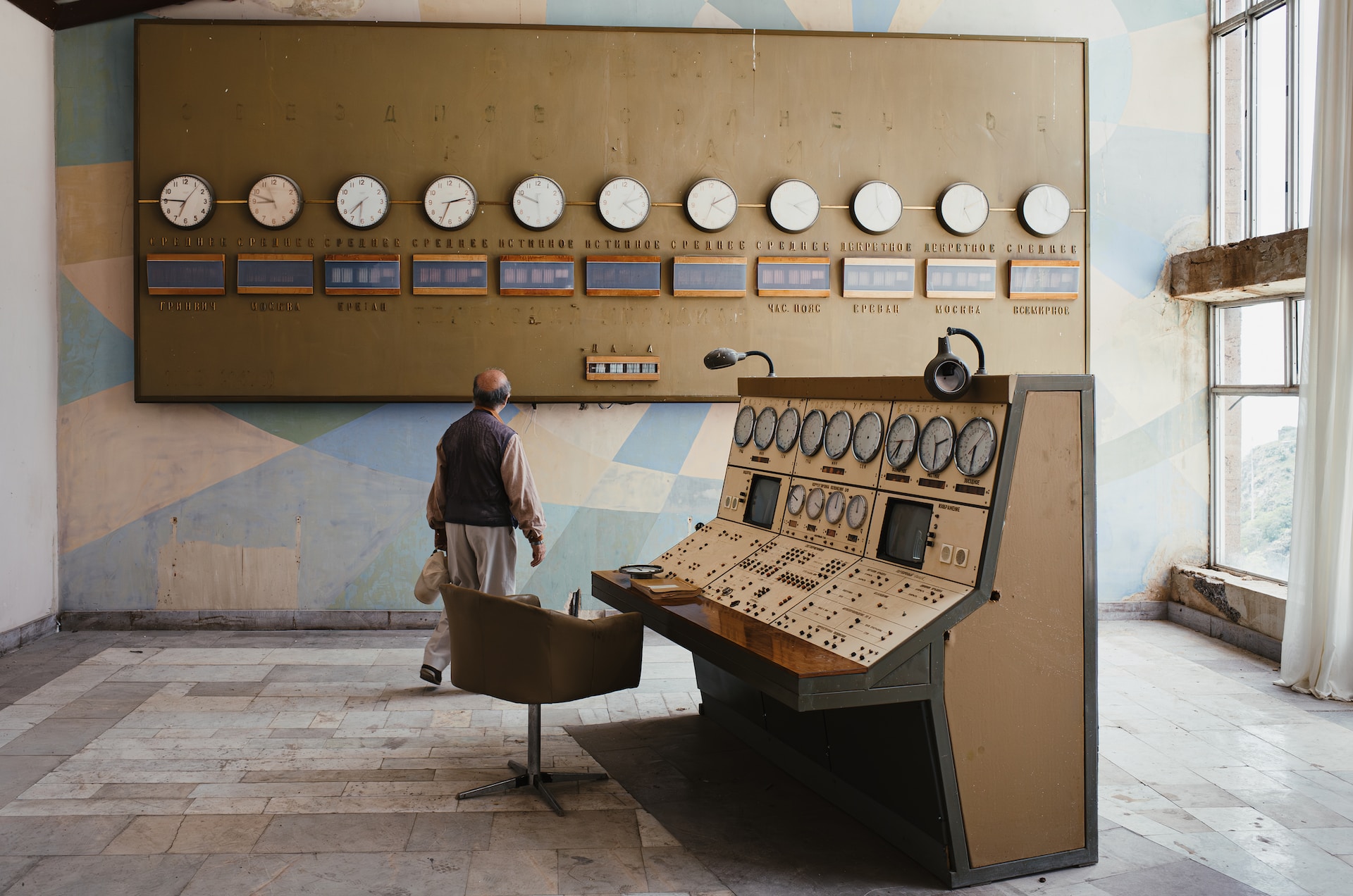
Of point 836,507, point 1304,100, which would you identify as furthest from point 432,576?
point 1304,100

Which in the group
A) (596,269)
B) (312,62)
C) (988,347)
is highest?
(312,62)

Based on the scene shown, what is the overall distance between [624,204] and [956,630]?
4317 mm

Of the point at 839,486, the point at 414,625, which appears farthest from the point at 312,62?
the point at 839,486

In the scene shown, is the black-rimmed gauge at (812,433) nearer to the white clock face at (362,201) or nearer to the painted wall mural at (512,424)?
the painted wall mural at (512,424)

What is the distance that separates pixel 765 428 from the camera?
14.7 ft

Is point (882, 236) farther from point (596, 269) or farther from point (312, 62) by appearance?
point (312, 62)

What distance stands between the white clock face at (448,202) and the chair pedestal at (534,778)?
12.4 ft

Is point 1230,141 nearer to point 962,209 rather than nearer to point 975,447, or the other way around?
point 962,209

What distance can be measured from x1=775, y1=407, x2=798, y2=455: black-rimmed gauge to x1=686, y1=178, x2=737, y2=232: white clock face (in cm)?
262

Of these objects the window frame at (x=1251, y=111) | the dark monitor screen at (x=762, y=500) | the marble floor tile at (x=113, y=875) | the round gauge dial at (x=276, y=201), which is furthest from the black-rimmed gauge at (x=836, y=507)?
the round gauge dial at (x=276, y=201)

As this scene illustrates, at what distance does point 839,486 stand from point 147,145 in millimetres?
5385

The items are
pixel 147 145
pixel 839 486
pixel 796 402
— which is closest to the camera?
pixel 839 486

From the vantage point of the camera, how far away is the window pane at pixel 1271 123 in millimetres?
6434

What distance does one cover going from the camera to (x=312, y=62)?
21.2 ft
